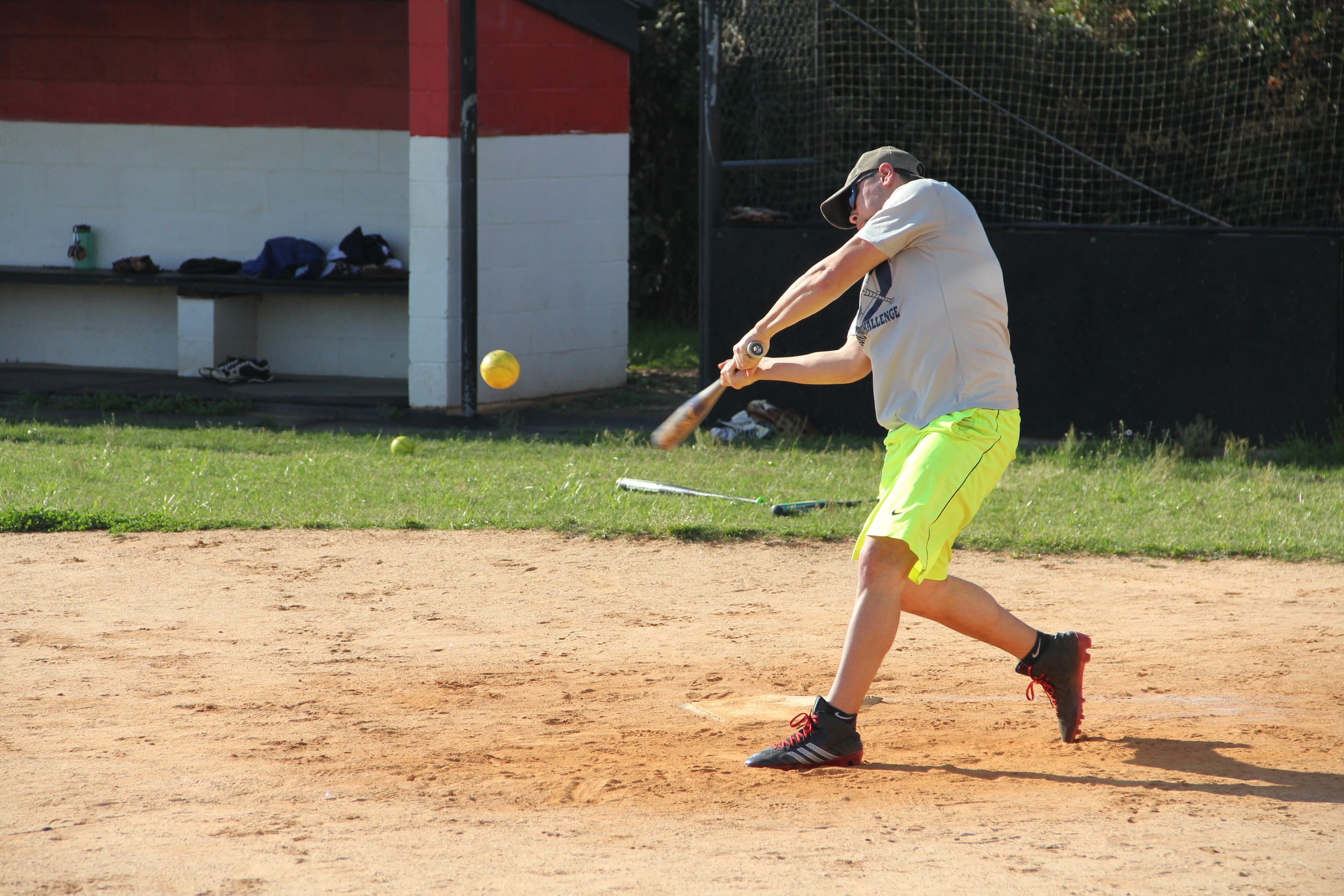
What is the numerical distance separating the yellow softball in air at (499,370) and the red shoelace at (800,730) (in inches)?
199

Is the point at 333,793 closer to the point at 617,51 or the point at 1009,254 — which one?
the point at 1009,254

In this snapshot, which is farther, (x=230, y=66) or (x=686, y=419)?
(x=230, y=66)

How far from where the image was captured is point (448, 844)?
12.4 ft

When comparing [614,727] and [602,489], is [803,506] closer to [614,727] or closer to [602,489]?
[602,489]

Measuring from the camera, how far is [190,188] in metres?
13.5

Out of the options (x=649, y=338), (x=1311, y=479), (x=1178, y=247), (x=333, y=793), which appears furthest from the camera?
(x=649, y=338)

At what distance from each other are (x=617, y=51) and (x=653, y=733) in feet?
29.3

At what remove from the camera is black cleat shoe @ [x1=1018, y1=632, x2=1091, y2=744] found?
184 inches

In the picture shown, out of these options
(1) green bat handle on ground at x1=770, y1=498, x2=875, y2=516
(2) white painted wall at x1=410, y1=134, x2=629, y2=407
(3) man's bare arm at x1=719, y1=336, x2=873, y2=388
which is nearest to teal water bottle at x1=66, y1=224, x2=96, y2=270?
(2) white painted wall at x1=410, y1=134, x2=629, y2=407

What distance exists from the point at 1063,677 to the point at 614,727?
1.49 meters

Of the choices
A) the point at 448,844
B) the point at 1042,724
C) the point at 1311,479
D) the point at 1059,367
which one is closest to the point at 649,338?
the point at 1059,367

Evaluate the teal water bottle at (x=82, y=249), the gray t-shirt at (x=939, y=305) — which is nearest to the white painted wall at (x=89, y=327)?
the teal water bottle at (x=82, y=249)

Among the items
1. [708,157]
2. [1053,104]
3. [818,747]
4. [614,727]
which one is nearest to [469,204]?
[708,157]

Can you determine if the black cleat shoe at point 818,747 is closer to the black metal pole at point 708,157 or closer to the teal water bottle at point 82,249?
the black metal pole at point 708,157
